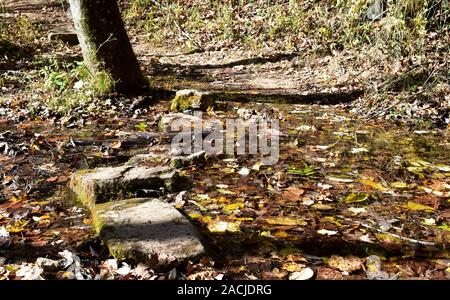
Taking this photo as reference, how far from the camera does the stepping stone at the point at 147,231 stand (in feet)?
7.20

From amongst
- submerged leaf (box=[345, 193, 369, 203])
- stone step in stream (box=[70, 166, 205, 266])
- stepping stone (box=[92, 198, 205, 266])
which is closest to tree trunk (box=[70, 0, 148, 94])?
stone step in stream (box=[70, 166, 205, 266])

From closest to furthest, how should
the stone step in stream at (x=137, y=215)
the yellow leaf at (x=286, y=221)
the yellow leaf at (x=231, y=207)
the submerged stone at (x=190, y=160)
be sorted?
the stone step in stream at (x=137, y=215), the yellow leaf at (x=286, y=221), the yellow leaf at (x=231, y=207), the submerged stone at (x=190, y=160)

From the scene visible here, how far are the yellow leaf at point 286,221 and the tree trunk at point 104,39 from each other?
3438mm

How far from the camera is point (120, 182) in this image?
9.71 ft

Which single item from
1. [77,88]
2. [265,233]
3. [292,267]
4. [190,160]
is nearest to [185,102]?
[77,88]

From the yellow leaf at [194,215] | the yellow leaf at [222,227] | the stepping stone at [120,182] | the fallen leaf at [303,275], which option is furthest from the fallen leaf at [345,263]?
the stepping stone at [120,182]

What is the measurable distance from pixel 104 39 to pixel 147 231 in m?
3.58

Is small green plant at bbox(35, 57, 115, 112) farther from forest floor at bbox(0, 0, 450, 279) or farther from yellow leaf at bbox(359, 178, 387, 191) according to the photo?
yellow leaf at bbox(359, 178, 387, 191)

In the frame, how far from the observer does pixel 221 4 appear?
11336 mm

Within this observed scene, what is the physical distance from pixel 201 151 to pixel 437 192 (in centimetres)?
177

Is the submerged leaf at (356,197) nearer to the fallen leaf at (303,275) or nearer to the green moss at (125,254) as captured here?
the fallen leaf at (303,275)

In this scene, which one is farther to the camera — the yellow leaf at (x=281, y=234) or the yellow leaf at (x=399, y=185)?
the yellow leaf at (x=399, y=185)

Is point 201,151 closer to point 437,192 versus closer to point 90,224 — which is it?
point 90,224

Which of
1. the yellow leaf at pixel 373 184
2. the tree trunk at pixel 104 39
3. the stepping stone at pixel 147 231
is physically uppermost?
the tree trunk at pixel 104 39
